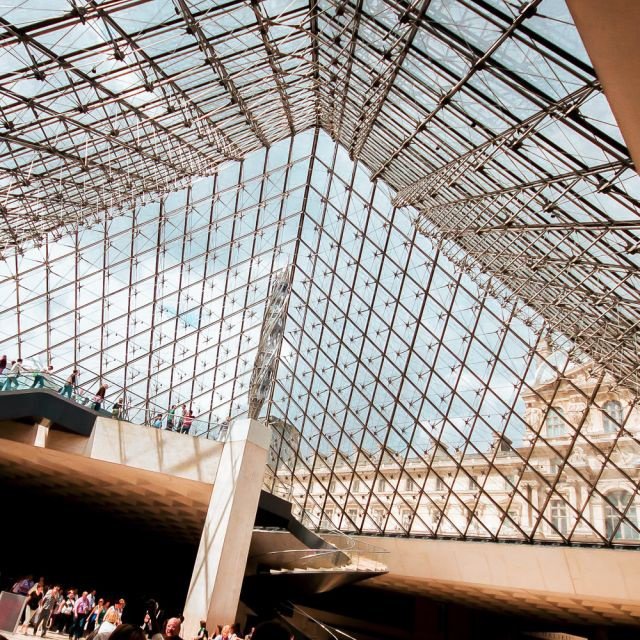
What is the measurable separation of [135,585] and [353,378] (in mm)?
18353

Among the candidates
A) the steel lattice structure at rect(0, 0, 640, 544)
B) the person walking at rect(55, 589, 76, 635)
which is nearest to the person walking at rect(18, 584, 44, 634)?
the person walking at rect(55, 589, 76, 635)

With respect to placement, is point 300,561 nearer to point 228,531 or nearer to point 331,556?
point 331,556

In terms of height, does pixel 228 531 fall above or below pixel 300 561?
above

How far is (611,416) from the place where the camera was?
92.3 ft

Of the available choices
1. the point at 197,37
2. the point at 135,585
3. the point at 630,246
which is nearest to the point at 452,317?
the point at 630,246

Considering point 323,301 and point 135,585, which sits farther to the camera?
point 323,301

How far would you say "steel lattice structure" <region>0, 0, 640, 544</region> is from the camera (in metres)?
16.7

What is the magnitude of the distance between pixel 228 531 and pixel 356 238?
2716 cm

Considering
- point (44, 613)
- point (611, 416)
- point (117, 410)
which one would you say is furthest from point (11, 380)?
point (611, 416)

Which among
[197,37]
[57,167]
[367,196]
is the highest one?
[367,196]

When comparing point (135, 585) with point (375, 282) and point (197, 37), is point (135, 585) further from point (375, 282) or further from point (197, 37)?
point (197, 37)

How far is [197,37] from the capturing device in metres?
18.8

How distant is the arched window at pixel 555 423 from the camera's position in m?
29.5

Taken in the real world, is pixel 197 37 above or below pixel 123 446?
above
